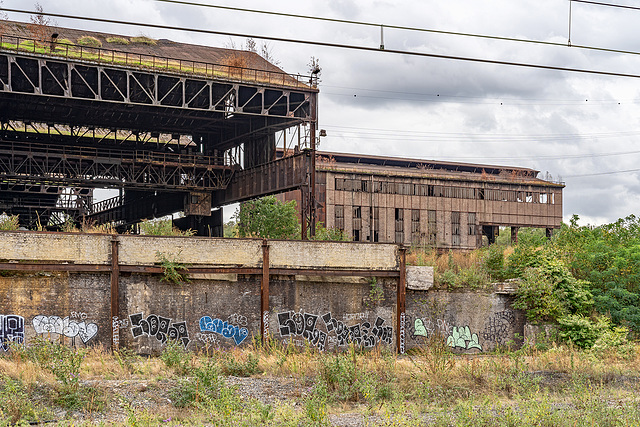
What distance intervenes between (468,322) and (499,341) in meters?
1.40

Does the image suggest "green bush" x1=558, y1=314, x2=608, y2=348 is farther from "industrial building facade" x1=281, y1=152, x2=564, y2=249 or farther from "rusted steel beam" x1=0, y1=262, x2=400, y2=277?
"industrial building facade" x1=281, y1=152, x2=564, y2=249

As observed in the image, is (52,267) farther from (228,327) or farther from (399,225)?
(399,225)

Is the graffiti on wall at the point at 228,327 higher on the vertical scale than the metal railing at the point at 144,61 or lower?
lower

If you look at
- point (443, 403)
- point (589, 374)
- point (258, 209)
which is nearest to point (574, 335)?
point (589, 374)

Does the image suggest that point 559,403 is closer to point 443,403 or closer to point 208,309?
point 443,403

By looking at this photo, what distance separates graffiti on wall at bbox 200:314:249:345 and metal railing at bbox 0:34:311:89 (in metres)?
13.7

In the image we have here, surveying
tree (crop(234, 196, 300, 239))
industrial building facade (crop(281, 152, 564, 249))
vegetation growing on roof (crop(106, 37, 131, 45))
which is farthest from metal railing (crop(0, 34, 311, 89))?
industrial building facade (crop(281, 152, 564, 249))

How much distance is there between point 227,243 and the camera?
72.6ft

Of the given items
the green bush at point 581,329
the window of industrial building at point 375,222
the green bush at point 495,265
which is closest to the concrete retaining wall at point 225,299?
the green bush at point 495,265

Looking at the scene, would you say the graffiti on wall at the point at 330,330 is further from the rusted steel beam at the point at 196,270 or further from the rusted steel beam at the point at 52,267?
the rusted steel beam at the point at 52,267

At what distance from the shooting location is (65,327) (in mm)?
20078

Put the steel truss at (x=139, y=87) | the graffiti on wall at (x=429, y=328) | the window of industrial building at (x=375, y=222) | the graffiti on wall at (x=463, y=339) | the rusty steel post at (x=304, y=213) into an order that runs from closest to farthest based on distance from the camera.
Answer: the graffiti on wall at (x=429, y=328), the graffiti on wall at (x=463, y=339), the steel truss at (x=139, y=87), the rusty steel post at (x=304, y=213), the window of industrial building at (x=375, y=222)

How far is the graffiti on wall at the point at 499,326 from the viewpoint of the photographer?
2481 cm

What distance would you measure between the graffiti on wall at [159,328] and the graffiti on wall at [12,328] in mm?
3136
